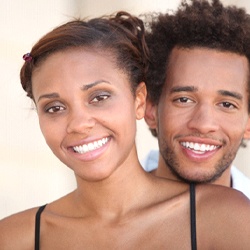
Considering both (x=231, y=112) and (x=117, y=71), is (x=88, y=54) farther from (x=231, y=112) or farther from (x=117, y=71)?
(x=231, y=112)

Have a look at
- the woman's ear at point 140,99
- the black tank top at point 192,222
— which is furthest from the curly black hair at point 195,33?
the black tank top at point 192,222

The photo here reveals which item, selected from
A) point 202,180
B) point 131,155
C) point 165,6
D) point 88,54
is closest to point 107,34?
point 88,54

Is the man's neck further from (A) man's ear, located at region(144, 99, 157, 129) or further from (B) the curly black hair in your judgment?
(B) the curly black hair

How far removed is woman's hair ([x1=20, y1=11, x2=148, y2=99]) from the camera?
334cm

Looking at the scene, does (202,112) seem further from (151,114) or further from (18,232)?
(18,232)

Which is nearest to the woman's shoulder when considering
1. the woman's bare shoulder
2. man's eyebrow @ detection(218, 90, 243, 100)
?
the woman's bare shoulder

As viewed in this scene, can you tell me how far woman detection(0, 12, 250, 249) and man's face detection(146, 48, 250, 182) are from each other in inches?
10.1

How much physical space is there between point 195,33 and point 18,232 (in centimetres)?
100

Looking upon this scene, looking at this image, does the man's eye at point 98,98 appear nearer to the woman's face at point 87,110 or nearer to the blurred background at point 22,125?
the woman's face at point 87,110

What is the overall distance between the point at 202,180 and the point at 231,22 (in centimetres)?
60

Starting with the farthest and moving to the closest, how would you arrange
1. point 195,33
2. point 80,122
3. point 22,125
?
point 22,125
point 195,33
point 80,122

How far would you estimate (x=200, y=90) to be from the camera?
145 inches

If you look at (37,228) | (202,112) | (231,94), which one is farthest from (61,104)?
(231,94)

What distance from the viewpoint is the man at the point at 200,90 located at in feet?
12.1
